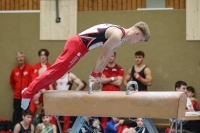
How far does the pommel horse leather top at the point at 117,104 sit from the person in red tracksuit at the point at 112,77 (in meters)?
4.32

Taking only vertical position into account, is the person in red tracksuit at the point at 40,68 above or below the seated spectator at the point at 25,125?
above

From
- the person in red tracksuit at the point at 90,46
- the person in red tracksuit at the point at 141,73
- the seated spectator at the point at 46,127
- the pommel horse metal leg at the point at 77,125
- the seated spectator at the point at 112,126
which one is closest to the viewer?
the person in red tracksuit at the point at 90,46

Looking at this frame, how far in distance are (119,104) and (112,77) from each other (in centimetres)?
457

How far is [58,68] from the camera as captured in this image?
5543mm

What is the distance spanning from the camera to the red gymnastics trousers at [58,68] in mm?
5523

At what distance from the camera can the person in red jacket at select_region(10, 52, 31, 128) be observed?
10891 mm

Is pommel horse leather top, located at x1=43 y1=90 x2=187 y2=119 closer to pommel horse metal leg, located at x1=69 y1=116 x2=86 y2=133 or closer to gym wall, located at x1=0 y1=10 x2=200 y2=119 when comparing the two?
pommel horse metal leg, located at x1=69 y1=116 x2=86 y2=133

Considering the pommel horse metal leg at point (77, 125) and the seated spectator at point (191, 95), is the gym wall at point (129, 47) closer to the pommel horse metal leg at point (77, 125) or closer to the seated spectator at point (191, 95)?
the seated spectator at point (191, 95)

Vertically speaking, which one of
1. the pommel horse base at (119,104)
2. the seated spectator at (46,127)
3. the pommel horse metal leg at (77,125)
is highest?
the pommel horse base at (119,104)

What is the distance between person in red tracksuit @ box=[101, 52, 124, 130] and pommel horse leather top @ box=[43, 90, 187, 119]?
432cm

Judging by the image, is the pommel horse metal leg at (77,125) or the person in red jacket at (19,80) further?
the person in red jacket at (19,80)

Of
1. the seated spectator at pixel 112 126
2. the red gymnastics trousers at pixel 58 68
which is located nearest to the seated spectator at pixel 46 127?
the seated spectator at pixel 112 126

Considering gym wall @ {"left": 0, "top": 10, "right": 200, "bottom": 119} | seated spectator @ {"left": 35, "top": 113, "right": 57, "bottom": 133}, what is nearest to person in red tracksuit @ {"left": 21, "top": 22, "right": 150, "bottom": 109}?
seated spectator @ {"left": 35, "top": 113, "right": 57, "bottom": 133}

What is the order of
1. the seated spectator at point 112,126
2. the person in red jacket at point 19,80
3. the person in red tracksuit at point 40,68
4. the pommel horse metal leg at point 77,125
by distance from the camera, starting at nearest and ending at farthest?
the pommel horse metal leg at point 77,125 → the seated spectator at point 112,126 → the person in red tracksuit at point 40,68 → the person in red jacket at point 19,80
